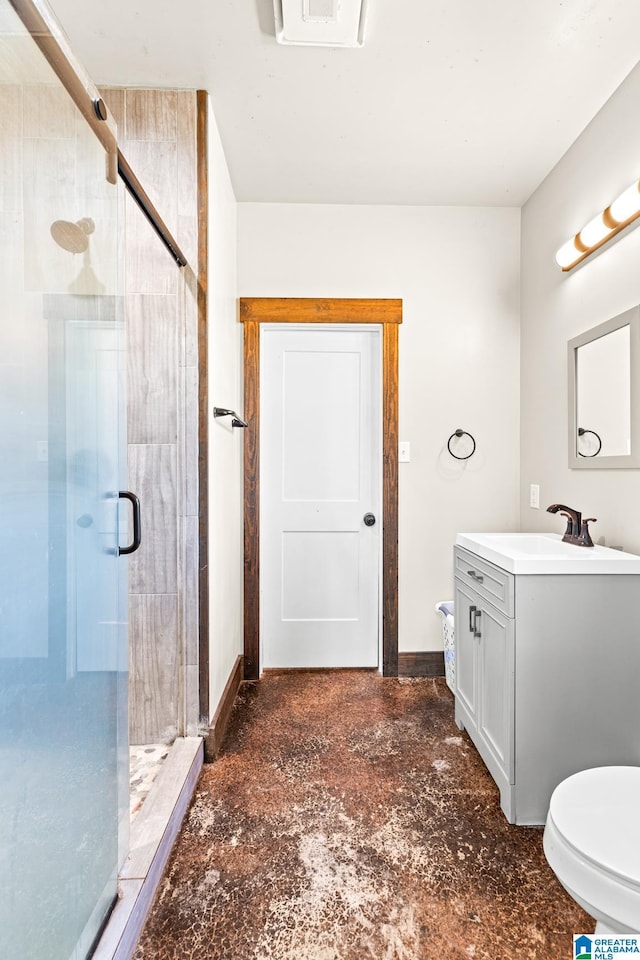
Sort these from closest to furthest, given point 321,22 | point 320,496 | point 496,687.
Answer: point 321,22
point 496,687
point 320,496

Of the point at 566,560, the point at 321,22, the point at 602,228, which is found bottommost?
the point at 566,560

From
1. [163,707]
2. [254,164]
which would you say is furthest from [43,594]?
[254,164]

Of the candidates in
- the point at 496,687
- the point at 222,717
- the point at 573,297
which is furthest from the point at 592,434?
the point at 222,717

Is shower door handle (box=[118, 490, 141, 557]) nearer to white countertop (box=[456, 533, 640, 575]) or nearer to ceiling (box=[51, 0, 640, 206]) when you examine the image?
white countertop (box=[456, 533, 640, 575])

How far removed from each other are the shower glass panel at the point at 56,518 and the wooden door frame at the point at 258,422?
1554mm

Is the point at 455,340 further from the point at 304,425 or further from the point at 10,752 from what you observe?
the point at 10,752

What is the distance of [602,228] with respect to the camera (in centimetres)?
191

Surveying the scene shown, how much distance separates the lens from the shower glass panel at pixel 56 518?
2.61ft

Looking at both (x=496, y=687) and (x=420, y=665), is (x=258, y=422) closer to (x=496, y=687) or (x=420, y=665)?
(x=420, y=665)

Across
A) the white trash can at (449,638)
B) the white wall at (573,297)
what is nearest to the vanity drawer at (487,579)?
the white trash can at (449,638)

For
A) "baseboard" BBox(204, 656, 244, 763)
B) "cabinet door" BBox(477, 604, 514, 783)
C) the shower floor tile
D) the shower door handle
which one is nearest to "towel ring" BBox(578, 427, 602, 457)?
"cabinet door" BBox(477, 604, 514, 783)

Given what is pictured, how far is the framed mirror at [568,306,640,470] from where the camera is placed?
183 cm

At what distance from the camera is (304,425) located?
114 inches

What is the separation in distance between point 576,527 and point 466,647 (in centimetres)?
67
